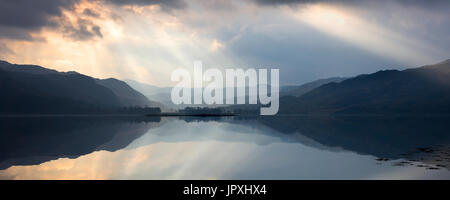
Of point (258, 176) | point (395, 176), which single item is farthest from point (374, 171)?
point (258, 176)

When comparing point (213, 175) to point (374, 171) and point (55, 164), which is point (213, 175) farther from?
point (55, 164)

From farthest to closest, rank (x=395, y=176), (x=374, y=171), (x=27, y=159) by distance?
(x=27, y=159), (x=374, y=171), (x=395, y=176)

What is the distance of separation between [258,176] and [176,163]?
1225 cm

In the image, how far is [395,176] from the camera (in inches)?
1345

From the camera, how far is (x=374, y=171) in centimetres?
3731

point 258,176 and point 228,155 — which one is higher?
point 228,155

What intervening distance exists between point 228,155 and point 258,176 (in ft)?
50.4

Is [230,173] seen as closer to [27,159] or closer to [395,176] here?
[395,176]
